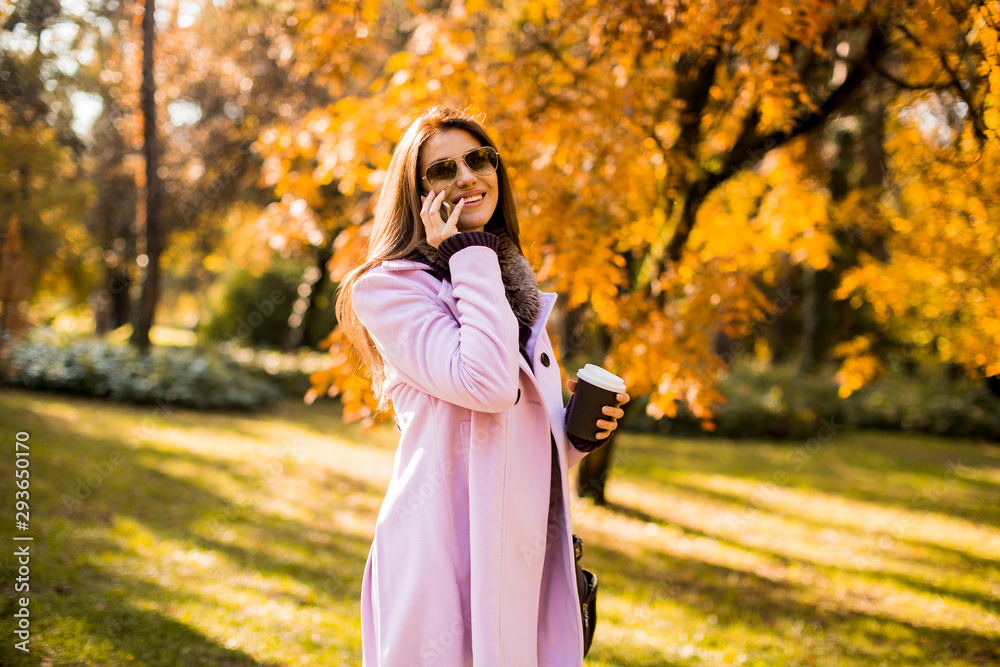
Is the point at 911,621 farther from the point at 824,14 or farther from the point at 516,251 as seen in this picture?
the point at 516,251

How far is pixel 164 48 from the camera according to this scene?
41.1 ft

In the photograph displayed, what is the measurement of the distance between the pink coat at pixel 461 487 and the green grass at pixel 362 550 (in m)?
2.19

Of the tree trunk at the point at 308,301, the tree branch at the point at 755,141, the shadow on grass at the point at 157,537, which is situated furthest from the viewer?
the tree trunk at the point at 308,301

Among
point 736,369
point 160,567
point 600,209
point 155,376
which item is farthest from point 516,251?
point 736,369

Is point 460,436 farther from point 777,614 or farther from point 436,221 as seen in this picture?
point 777,614

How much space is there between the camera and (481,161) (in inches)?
79.0

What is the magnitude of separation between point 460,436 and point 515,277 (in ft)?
1.75

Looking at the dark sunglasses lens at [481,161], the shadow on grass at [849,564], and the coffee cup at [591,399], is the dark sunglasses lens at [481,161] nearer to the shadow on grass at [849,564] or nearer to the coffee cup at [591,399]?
the coffee cup at [591,399]

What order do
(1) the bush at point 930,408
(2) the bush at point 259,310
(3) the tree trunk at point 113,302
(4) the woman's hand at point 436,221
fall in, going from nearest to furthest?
(4) the woman's hand at point 436,221 < (1) the bush at point 930,408 < (2) the bush at point 259,310 < (3) the tree trunk at point 113,302

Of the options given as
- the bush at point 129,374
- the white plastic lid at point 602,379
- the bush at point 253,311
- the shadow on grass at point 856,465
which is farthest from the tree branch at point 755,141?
the bush at point 253,311

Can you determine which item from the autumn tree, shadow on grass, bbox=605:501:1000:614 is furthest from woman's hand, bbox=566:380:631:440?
shadow on grass, bbox=605:501:1000:614

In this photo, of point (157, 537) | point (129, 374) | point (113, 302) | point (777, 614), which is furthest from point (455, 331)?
point (113, 302)

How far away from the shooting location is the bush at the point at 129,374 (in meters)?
10.1

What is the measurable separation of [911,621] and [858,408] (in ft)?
29.8
